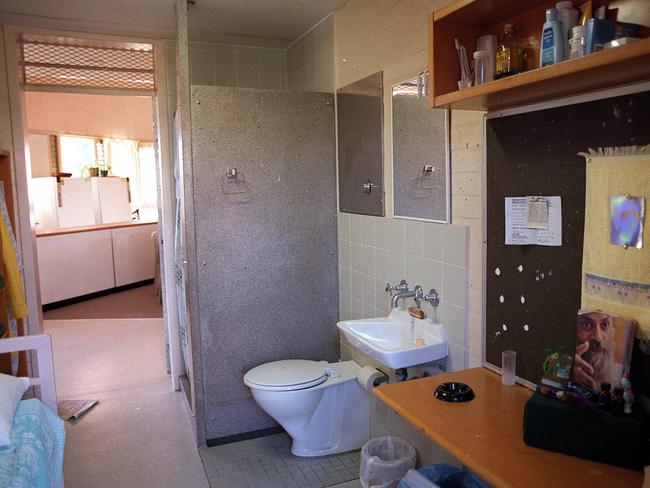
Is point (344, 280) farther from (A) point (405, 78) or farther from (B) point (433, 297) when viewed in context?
(A) point (405, 78)

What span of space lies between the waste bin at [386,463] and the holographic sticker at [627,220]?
1.22 meters

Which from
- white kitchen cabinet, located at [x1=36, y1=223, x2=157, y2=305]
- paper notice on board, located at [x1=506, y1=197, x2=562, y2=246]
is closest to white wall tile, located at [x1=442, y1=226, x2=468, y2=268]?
paper notice on board, located at [x1=506, y1=197, x2=562, y2=246]

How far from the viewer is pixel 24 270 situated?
11.0 feet

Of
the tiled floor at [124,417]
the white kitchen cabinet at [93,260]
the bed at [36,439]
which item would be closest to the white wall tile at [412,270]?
the tiled floor at [124,417]

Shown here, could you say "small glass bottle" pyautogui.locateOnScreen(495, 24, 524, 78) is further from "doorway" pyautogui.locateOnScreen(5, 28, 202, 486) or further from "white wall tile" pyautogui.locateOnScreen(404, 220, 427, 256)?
"doorway" pyautogui.locateOnScreen(5, 28, 202, 486)

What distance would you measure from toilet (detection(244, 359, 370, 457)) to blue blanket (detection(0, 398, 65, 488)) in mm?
891

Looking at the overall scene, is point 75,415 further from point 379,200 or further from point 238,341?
point 379,200

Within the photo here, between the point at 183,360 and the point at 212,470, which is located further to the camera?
the point at 183,360

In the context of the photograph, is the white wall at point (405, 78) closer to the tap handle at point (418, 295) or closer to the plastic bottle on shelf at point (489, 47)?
the tap handle at point (418, 295)

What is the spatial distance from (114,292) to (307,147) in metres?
4.95

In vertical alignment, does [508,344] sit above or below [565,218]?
below

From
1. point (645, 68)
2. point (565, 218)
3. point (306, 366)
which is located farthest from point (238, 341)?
point (645, 68)

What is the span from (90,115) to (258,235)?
589cm

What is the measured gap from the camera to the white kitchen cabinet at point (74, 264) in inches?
240
